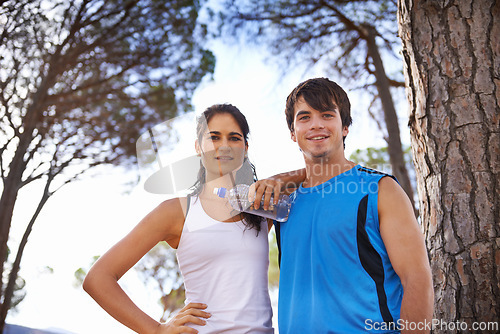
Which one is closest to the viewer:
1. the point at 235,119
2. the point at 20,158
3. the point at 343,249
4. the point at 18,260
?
the point at 343,249

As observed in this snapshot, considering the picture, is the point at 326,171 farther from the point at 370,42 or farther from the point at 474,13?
the point at 370,42

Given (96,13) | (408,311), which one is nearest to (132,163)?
(96,13)

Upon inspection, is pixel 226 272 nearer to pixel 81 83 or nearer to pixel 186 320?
pixel 186 320

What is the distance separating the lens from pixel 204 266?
162 centimetres

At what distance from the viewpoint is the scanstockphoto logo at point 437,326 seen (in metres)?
1.28

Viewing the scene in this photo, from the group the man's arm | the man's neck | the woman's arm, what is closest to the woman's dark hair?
the woman's arm

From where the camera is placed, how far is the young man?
135 cm

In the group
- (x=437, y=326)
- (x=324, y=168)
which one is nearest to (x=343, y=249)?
(x=324, y=168)

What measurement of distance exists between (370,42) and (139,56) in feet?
15.1

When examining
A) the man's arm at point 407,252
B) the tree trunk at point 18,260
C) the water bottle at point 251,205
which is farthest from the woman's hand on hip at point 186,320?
the tree trunk at point 18,260

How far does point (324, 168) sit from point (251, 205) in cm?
35

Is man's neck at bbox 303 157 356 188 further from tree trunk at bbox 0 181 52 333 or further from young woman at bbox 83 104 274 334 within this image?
tree trunk at bbox 0 181 52 333

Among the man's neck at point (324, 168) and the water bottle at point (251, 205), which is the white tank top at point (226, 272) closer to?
the water bottle at point (251, 205)

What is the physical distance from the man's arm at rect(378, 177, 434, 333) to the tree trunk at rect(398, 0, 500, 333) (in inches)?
25.5
